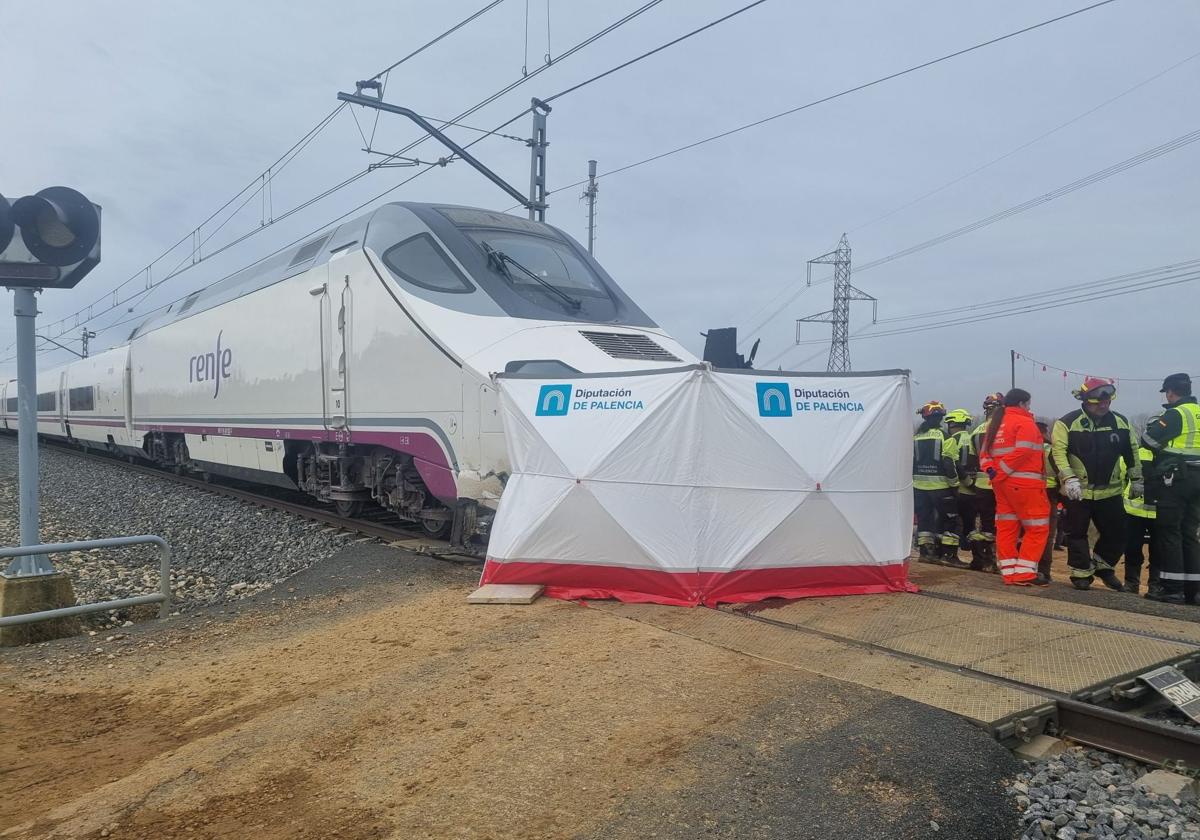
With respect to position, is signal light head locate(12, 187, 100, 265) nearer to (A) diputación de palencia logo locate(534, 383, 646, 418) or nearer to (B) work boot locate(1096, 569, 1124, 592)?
(A) diputación de palencia logo locate(534, 383, 646, 418)

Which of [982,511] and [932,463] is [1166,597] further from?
[932,463]

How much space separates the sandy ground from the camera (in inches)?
126

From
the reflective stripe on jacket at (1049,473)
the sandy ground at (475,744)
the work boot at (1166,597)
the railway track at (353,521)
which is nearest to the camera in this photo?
the sandy ground at (475,744)

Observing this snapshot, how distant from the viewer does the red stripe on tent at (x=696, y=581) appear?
597cm

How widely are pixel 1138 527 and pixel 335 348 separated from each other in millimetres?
8532

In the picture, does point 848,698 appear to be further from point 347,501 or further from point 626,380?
point 347,501

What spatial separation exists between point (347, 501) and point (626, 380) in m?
5.78

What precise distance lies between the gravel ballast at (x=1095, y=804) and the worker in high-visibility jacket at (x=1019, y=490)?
370cm

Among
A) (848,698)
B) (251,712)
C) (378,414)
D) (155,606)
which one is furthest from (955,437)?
(155,606)

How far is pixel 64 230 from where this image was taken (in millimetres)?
6285

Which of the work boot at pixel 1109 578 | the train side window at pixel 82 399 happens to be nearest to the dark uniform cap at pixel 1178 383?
the work boot at pixel 1109 578

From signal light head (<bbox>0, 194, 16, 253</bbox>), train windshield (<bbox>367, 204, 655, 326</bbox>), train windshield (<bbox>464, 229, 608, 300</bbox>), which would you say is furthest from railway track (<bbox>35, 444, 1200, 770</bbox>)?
signal light head (<bbox>0, 194, 16, 253</bbox>)

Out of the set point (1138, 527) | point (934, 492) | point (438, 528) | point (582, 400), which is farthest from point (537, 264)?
point (1138, 527)

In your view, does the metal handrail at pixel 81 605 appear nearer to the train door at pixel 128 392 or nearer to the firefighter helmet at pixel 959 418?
the firefighter helmet at pixel 959 418
